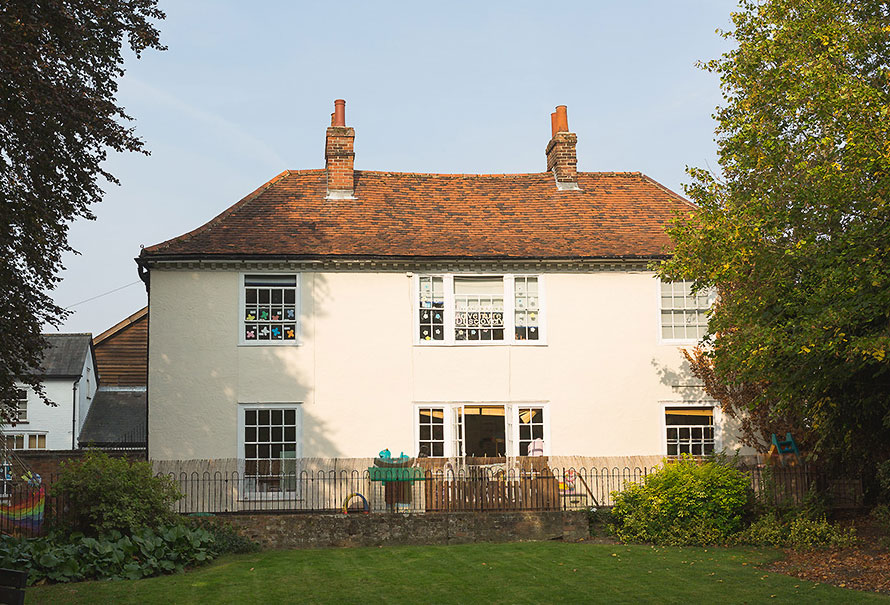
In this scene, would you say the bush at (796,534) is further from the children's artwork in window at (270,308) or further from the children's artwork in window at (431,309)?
the children's artwork in window at (270,308)

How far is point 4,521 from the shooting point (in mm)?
16250

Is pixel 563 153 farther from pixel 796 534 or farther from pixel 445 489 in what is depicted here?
pixel 796 534

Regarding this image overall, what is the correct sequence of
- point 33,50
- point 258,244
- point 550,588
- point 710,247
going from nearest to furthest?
point 33,50 → point 550,588 → point 710,247 → point 258,244

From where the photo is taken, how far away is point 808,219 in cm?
1587

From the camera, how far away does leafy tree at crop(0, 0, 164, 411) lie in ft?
40.3

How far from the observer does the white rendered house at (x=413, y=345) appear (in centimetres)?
2169

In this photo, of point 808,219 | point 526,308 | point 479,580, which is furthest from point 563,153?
point 479,580

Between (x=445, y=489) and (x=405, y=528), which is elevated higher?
(x=445, y=489)

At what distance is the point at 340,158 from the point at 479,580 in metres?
14.5

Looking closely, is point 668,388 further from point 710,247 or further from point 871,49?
point 871,49

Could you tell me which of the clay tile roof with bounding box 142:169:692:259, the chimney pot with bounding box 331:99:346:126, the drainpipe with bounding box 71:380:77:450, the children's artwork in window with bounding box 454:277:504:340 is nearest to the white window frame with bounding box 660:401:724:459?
the clay tile roof with bounding box 142:169:692:259

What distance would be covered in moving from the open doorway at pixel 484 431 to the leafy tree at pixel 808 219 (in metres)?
5.85

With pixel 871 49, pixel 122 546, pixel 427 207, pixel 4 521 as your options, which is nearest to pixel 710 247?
pixel 871 49

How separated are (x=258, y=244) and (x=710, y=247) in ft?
35.6
